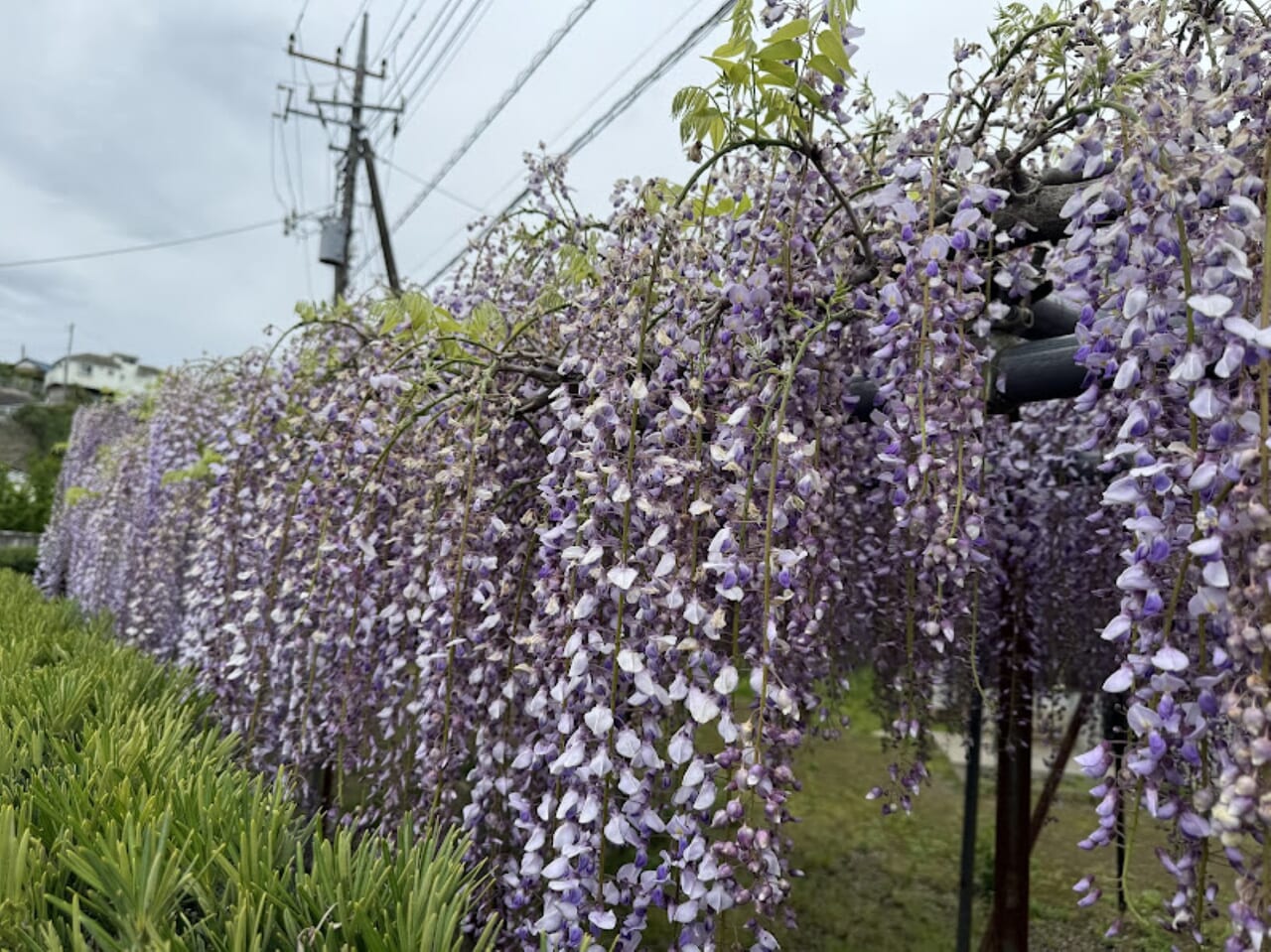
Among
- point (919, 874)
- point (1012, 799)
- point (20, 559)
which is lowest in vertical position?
point (919, 874)

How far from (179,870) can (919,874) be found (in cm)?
632

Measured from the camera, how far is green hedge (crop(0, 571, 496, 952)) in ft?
4.89

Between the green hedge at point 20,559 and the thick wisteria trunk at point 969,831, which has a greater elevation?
the green hedge at point 20,559

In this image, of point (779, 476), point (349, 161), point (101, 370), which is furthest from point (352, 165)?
point (101, 370)

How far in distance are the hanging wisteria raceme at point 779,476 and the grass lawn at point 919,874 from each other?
8.09 ft

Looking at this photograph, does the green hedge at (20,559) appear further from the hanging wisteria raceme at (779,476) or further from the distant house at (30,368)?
the distant house at (30,368)

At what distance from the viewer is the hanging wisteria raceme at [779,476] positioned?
1.26m

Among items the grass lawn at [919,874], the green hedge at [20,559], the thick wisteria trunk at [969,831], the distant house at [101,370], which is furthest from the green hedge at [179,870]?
the distant house at [101,370]

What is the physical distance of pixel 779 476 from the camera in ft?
5.97

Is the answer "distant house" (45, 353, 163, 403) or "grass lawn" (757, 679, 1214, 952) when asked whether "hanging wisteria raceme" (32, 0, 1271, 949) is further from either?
"distant house" (45, 353, 163, 403)


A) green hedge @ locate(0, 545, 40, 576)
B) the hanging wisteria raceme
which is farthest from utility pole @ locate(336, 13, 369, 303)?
green hedge @ locate(0, 545, 40, 576)

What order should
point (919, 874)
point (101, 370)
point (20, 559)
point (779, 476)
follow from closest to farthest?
point (779, 476), point (919, 874), point (20, 559), point (101, 370)

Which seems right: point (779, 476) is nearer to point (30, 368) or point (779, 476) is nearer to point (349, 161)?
point (349, 161)

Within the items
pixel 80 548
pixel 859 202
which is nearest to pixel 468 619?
pixel 859 202
